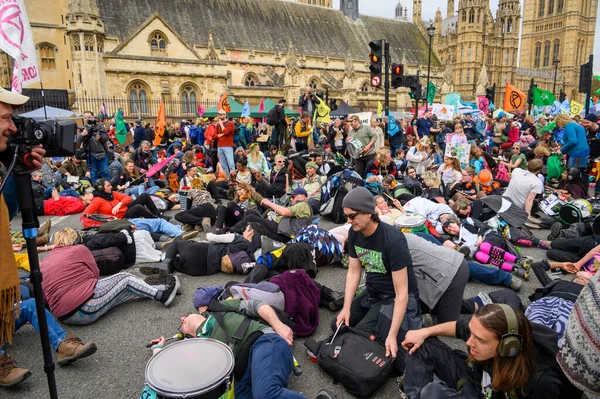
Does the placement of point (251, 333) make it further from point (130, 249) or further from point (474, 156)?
point (474, 156)

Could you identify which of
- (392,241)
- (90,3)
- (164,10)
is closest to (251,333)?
(392,241)

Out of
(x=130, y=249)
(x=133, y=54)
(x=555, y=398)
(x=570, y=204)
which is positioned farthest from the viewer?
(x=133, y=54)

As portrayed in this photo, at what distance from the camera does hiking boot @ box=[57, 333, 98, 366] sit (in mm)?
3436

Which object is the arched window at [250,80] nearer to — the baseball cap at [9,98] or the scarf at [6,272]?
the baseball cap at [9,98]

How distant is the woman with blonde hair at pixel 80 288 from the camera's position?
4.13 m

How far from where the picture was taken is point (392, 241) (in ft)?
10.5

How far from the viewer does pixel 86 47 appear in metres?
26.7

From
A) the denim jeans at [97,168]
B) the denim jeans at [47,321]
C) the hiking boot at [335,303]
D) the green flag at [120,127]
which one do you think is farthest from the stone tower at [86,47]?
the hiking boot at [335,303]

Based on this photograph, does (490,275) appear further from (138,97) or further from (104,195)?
(138,97)

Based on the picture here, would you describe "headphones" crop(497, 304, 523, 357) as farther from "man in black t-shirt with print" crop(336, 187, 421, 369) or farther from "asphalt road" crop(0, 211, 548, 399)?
"asphalt road" crop(0, 211, 548, 399)

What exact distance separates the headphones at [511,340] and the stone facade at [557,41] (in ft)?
269

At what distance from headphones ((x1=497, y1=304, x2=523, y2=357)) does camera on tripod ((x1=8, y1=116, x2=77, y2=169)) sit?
299 cm

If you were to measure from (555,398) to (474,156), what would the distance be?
8.37 meters

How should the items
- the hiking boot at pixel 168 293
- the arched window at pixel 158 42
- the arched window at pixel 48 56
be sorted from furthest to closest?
the arched window at pixel 48 56
the arched window at pixel 158 42
the hiking boot at pixel 168 293
